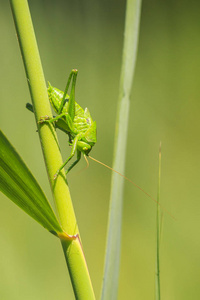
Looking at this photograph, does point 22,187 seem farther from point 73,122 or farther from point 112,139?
point 112,139

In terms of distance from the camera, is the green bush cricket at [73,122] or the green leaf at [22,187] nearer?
the green leaf at [22,187]

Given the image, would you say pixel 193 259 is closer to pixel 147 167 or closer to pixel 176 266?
pixel 176 266

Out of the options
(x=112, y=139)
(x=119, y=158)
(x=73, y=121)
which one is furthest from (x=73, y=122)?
(x=112, y=139)

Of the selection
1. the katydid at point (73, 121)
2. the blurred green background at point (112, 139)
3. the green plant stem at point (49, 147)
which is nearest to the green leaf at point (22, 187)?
the green plant stem at point (49, 147)

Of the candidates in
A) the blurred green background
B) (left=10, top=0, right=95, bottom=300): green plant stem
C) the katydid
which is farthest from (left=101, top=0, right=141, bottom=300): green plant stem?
the blurred green background

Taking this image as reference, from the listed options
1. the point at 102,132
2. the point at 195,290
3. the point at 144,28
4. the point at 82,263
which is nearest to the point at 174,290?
the point at 195,290

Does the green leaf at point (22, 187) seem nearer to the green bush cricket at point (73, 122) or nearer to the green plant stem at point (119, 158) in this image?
the green plant stem at point (119, 158)
